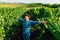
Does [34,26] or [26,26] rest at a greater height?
[26,26]

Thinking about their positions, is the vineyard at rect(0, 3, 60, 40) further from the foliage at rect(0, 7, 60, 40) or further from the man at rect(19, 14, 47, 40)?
the man at rect(19, 14, 47, 40)

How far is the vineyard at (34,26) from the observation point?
11.3m

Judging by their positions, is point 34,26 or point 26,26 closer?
point 26,26

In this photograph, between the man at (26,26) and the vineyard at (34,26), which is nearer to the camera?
the man at (26,26)

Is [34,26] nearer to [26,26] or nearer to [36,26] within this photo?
[36,26]

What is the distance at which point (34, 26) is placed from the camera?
1180cm

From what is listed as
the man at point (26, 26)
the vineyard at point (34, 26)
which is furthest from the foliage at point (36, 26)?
the man at point (26, 26)

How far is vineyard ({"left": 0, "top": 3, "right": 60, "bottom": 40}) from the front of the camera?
11328 mm

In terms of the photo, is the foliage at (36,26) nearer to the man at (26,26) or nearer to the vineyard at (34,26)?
the vineyard at (34,26)

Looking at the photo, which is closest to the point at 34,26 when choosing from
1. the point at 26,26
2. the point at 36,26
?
the point at 36,26

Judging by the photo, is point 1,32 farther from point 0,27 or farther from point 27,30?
point 27,30

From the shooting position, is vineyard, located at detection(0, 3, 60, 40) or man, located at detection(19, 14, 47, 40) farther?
vineyard, located at detection(0, 3, 60, 40)

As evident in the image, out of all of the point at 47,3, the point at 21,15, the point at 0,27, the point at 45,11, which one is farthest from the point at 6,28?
the point at 47,3

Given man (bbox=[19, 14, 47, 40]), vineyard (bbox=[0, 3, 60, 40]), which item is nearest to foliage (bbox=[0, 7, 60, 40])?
vineyard (bbox=[0, 3, 60, 40])
